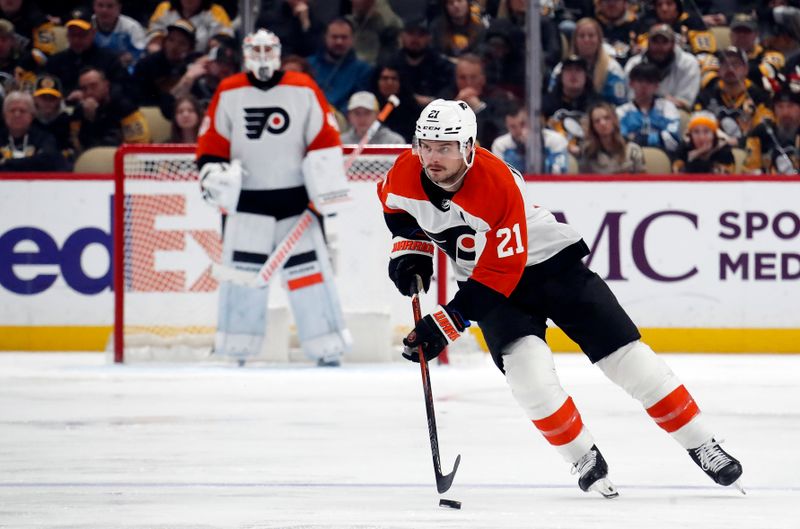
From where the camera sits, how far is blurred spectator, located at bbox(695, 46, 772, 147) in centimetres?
877

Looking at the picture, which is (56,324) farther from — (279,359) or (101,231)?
(279,359)

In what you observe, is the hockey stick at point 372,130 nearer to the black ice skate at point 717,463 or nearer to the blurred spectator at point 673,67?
the blurred spectator at point 673,67

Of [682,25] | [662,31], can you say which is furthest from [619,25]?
[682,25]

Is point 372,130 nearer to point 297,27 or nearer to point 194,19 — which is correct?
point 297,27

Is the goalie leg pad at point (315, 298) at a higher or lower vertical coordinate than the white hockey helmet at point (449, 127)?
lower

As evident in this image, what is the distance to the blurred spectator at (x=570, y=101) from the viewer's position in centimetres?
867

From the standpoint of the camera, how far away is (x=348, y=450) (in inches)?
204

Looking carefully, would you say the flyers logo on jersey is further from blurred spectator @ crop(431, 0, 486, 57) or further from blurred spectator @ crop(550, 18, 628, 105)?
blurred spectator @ crop(550, 18, 628, 105)

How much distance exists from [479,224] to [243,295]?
4.05 meters

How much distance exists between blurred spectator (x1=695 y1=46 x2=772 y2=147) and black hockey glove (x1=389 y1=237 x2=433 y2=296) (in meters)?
4.73

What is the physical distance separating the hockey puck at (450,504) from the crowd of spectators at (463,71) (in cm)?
468

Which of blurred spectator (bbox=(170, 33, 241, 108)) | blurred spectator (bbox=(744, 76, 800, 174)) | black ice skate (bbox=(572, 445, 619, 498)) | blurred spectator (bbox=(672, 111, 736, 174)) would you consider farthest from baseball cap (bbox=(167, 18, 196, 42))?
black ice skate (bbox=(572, 445, 619, 498))

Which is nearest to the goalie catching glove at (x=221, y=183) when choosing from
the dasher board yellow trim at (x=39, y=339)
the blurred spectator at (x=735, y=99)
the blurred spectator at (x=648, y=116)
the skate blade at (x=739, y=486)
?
the dasher board yellow trim at (x=39, y=339)

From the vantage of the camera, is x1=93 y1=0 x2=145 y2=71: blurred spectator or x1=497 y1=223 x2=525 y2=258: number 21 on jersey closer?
x1=497 y1=223 x2=525 y2=258: number 21 on jersey
